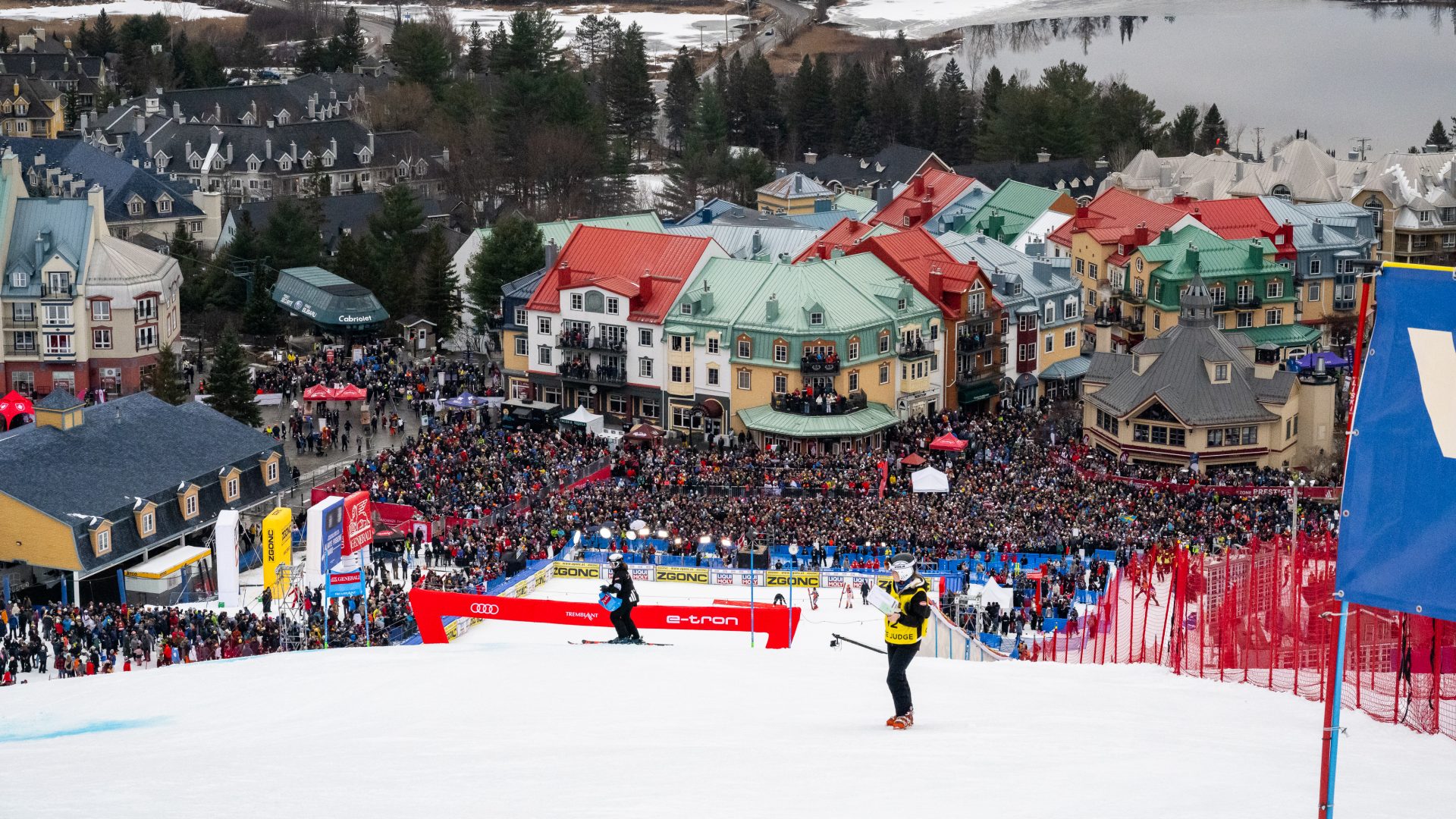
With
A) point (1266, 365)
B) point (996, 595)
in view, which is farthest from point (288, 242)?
point (996, 595)

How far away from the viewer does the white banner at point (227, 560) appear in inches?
1917

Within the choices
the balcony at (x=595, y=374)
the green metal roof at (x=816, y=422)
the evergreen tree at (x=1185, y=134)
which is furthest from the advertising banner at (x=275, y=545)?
the evergreen tree at (x=1185, y=134)

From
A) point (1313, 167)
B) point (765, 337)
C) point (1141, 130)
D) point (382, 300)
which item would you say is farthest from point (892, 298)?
point (1141, 130)

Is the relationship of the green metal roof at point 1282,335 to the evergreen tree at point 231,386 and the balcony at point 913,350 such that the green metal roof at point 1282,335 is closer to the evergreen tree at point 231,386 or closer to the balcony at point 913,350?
the balcony at point 913,350

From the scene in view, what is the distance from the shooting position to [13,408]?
64.0 m

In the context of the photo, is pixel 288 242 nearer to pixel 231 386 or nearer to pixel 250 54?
pixel 231 386

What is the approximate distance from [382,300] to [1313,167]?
49.1 metres

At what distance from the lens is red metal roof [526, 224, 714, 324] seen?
71.1 m

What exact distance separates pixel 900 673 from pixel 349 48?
147 meters

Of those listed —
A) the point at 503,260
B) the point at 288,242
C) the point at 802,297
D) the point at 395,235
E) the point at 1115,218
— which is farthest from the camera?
the point at 395,235

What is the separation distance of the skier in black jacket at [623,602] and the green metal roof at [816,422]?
120 ft

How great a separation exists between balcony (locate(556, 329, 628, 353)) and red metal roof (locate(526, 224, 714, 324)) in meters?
1.11

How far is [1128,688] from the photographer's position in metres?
23.8

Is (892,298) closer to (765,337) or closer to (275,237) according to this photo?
(765,337)
